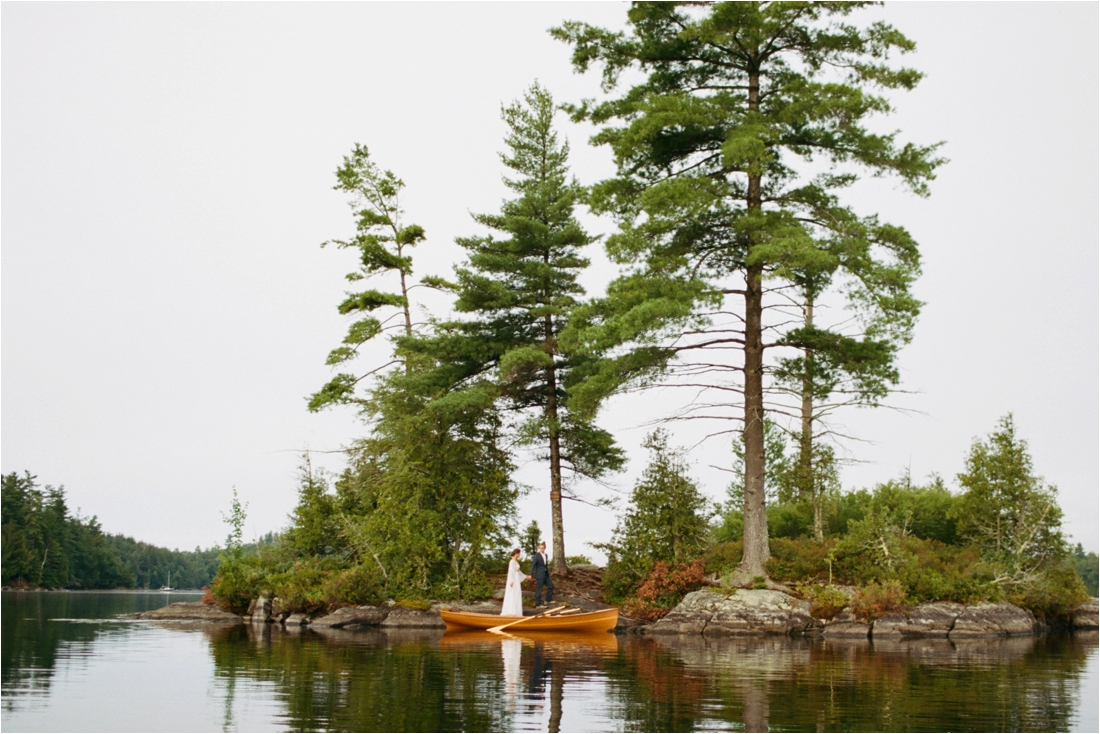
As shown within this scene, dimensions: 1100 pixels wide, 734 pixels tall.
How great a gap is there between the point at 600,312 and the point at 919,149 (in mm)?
9629

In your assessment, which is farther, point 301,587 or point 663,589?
Result: point 301,587

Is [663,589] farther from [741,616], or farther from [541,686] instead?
[541,686]

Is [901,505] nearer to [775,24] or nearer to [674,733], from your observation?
[775,24]

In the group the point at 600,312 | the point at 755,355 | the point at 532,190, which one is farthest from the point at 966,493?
the point at 532,190

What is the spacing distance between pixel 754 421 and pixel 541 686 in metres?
14.7

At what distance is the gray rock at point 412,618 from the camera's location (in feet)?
91.8

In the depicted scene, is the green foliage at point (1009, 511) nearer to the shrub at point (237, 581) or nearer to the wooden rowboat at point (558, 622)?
the wooden rowboat at point (558, 622)

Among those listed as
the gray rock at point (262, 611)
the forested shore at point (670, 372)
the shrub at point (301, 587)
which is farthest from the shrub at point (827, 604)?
the gray rock at point (262, 611)

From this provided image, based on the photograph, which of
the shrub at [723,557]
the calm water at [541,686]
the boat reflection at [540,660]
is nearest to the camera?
the calm water at [541,686]

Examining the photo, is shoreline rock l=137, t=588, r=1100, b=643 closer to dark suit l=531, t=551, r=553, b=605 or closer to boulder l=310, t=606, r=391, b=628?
boulder l=310, t=606, r=391, b=628

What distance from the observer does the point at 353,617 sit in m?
28.4

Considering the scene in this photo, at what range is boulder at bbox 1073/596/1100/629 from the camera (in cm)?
2862

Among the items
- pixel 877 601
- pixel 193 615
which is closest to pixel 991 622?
pixel 877 601

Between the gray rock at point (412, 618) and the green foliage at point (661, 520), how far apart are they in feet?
18.8
